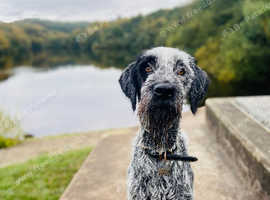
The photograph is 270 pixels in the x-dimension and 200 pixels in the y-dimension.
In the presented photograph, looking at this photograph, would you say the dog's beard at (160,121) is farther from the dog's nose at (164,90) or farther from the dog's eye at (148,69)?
the dog's eye at (148,69)

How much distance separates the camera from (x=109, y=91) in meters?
36.5

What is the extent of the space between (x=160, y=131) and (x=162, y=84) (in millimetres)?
571

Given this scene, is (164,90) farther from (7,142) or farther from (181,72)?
(7,142)

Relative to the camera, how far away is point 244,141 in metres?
4.96

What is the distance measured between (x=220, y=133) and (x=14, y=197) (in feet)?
18.1

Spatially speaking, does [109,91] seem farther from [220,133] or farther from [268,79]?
[220,133]

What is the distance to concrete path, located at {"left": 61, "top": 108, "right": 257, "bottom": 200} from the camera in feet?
14.7

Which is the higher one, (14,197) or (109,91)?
(14,197)

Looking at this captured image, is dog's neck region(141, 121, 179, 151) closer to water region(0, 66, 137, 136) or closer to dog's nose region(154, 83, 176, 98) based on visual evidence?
dog's nose region(154, 83, 176, 98)

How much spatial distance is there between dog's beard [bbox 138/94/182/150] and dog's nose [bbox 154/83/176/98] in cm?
9

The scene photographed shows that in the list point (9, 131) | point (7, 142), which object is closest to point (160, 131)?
point (7, 142)

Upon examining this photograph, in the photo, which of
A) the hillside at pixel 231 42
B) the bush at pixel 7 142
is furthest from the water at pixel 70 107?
the hillside at pixel 231 42

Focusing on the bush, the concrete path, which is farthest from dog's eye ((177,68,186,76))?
the bush

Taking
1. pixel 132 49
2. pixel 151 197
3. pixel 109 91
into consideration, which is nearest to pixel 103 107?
pixel 109 91
